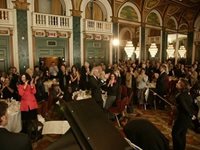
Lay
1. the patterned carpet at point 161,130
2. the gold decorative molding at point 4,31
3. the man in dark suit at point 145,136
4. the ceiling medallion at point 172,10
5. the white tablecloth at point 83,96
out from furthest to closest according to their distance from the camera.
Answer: the ceiling medallion at point 172,10 < the gold decorative molding at point 4,31 < the white tablecloth at point 83,96 < the patterned carpet at point 161,130 < the man in dark suit at point 145,136

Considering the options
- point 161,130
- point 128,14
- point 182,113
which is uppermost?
point 128,14

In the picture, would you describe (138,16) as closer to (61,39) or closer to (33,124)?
(61,39)

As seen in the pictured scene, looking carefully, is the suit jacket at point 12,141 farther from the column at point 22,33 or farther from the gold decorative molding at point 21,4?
the gold decorative molding at point 21,4

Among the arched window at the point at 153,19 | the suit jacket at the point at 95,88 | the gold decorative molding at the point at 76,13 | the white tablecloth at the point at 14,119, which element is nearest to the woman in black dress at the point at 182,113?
the suit jacket at the point at 95,88

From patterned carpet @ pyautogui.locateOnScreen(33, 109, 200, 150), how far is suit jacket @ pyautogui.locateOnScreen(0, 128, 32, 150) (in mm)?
3037

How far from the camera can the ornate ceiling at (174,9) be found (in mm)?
15172

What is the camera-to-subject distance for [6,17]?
9.99m

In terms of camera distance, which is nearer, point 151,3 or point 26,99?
point 26,99

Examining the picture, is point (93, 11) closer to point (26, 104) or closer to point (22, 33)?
point (22, 33)

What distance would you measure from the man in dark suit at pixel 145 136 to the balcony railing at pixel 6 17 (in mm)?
8903

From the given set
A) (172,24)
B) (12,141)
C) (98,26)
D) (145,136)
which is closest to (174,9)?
(172,24)

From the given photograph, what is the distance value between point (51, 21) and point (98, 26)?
310 centimetres

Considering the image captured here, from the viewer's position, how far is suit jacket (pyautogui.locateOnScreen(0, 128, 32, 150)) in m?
2.14

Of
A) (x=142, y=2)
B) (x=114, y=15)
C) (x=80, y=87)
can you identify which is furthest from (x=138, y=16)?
(x=80, y=87)
